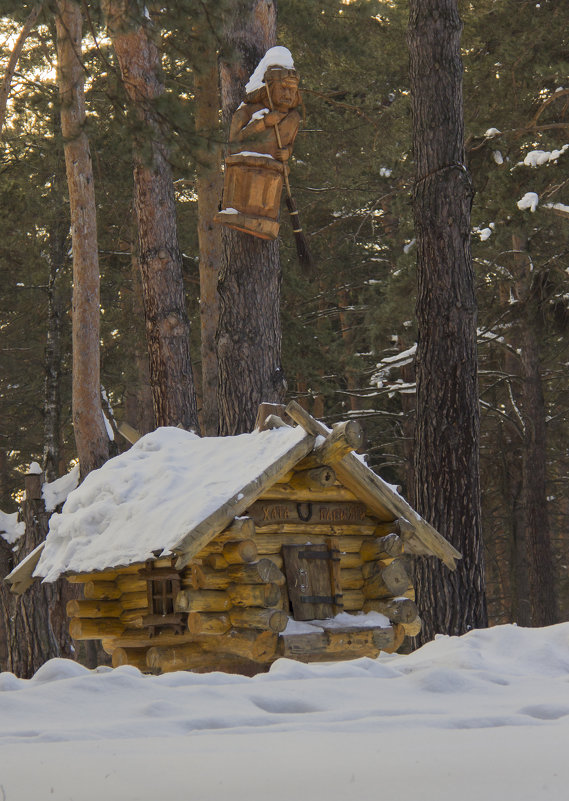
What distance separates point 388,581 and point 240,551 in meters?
1.52

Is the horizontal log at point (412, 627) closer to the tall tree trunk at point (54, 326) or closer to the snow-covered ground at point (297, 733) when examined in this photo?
the snow-covered ground at point (297, 733)

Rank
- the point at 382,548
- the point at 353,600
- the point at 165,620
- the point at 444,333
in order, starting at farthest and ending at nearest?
the point at 444,333, the point at 353,600, the point at 382,548, the point at 165,620

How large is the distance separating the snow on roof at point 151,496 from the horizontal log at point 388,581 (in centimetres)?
150

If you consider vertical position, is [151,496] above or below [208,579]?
above

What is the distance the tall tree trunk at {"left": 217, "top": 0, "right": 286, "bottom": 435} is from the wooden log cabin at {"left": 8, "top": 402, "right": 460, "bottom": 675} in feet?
8.39

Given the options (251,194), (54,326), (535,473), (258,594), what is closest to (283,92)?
(251,194)

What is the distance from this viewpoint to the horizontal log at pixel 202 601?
7617 millimetres

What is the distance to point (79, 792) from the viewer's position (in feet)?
11.3

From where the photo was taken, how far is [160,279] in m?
14.2

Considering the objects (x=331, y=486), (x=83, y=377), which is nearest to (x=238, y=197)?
(x=83, y=377)

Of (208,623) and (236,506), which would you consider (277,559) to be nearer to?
(208,623)

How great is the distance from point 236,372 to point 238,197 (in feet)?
6.70

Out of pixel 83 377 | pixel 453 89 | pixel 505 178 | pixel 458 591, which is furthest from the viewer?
pixel 505 178

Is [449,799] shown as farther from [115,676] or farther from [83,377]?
[83,377]
